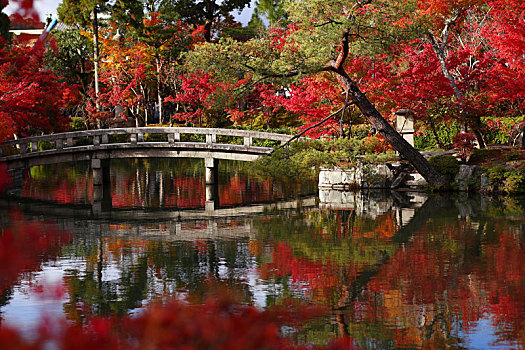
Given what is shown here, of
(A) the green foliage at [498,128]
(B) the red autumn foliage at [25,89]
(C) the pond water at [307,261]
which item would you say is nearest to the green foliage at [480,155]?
Answer: (C) the pond water at [307,261]

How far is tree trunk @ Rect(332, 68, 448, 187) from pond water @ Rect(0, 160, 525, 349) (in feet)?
2.74

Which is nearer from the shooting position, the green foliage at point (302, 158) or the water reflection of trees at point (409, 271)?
the water reflection of trees at point (409, 271)

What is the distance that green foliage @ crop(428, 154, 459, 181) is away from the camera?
18.5 m

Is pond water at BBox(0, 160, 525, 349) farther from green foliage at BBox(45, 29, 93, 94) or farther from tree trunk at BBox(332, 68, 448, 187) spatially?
green foliage at BBox(45, 29, 93, 94)

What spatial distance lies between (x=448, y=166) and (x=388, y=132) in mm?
2470

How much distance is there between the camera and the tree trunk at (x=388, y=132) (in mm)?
16703

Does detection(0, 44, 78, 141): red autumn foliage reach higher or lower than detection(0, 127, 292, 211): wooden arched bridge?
higher

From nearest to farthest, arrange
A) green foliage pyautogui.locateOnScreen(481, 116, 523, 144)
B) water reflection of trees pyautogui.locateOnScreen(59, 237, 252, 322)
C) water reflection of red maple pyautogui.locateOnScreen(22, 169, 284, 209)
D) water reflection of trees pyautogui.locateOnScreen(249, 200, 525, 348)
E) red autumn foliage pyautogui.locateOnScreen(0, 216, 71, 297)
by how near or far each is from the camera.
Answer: water reflection of trees pyautogui.locateOnScreen(249, 200, 525, 348)
water reflection of trees pyautogui.locateOnScreen(59, 237, 252, 322)
red autumn foliage pyautogui.locateOnScreen(0, 216, 71, 297)
water reflection of red maple pyautogui.locateOnScreen(22, 169, 284, 209)
green foliage pyautogui.locateOnScreen(481, 116, 523, 144)

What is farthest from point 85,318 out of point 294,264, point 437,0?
point 437,0

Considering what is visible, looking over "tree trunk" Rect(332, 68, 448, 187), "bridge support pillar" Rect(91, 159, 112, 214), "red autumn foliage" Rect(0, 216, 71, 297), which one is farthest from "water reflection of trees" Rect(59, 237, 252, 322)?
"bridge support pillar" Rect(91, 159, 112, 214)

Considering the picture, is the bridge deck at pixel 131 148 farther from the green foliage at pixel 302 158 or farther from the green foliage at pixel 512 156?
the green foliage at pixel 512 156

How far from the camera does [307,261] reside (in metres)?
10.5

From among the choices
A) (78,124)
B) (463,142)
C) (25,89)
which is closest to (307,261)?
(463,142)

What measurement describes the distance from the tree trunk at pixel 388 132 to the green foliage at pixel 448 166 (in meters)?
0.32
